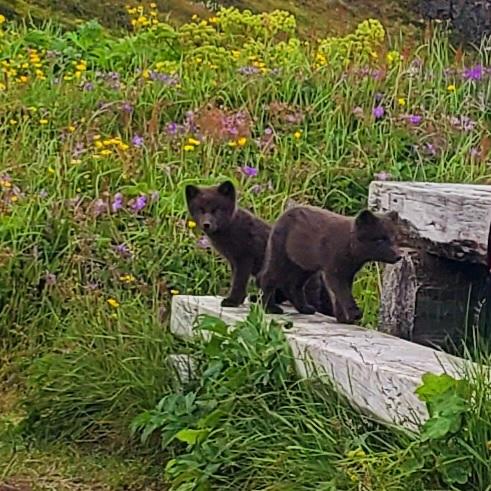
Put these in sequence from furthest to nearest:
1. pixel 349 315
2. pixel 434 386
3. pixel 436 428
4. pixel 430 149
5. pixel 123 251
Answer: pixel 430 149, pixel 123 251, pixel 349 315, pixel 434 386, pixel 436 428

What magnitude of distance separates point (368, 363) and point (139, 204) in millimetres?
3918

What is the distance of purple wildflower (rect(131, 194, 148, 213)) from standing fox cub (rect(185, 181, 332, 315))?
6.59 ft

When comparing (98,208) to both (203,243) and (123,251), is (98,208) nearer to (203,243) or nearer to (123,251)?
(123,251)

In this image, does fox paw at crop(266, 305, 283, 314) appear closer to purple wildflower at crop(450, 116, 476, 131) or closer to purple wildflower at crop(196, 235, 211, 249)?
purple wildflower at crop(196, 235, 211, 249)

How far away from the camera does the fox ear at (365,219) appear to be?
5938mm

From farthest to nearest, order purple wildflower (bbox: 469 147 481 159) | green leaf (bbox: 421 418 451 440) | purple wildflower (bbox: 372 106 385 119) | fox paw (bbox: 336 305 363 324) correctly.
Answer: purple wildflower (bbox: 372 106 385 119), purple wildflower (bbox: 469 147 481 159), fox paw (bbox: 336 305 363 324), green leaf (bbox: 421 418 451 440)

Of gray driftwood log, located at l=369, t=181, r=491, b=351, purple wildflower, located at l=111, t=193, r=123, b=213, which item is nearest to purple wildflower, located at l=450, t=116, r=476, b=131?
purple wildflower, located at l=111, t=193, r=123, b=213

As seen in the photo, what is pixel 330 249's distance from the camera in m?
6.05

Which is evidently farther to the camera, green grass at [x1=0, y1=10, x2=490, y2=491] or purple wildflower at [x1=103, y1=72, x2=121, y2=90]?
purple wildflower at [x1=103, y1=72, x2=121, y2=90]

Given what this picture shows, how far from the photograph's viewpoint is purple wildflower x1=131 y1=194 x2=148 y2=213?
28.9 ft

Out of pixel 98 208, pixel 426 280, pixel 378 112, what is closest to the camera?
pixel 426 280

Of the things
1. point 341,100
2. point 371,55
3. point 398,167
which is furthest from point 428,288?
point 371,55

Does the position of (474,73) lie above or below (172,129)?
above

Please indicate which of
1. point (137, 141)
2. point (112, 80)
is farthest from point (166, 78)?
point (137, 141)
